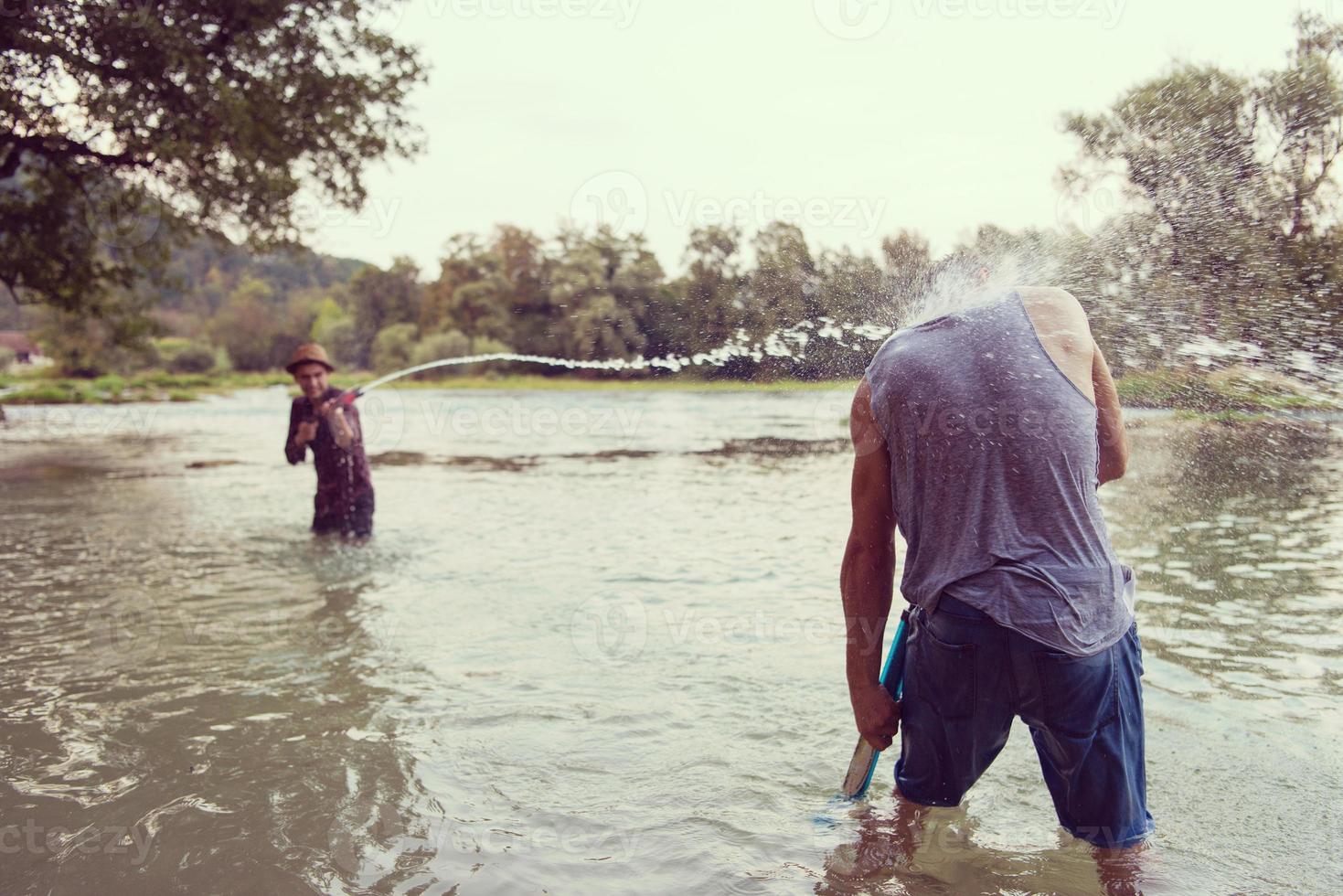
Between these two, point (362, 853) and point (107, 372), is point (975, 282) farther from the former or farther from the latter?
point (107, 372)

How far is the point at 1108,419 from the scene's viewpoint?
2.52 meters

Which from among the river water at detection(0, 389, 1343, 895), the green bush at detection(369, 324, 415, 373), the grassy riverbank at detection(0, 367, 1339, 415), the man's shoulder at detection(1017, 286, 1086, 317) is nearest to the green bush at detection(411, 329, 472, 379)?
the grassy riverbank at detection(0, 367, 1339, 415)

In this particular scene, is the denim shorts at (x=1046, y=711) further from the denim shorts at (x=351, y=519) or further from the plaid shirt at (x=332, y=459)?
the denim shorts at (x=351, y=519)

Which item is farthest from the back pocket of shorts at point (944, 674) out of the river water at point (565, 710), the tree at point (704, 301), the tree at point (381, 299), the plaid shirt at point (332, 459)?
the tree at point (381, 299)

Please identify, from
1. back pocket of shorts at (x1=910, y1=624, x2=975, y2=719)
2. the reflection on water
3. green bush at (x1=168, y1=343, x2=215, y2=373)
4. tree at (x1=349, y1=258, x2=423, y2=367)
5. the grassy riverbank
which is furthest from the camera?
green bush at (x1=168, y1=343, x2=215, y2=373)

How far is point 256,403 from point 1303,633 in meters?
47.5

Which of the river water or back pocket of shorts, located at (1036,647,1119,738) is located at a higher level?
back pocket of shorts, located at (1036,647,1119,738)

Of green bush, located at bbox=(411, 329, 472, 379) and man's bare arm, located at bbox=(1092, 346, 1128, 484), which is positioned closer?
man's bare arm, located at bbox=(1092, 346, 1128, 484)

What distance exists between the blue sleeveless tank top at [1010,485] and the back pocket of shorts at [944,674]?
0.38 ft

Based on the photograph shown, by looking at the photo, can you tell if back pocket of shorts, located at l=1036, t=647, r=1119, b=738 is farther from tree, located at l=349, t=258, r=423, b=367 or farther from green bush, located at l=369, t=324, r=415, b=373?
tree, located at l=349, t=258, r=423, b=367

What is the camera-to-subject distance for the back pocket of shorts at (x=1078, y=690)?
2260mm

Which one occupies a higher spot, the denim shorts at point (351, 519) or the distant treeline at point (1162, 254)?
the distant treeline at point (1162, 254)

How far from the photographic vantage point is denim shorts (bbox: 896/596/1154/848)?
7.51ft

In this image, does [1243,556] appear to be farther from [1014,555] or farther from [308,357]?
[308,357]
